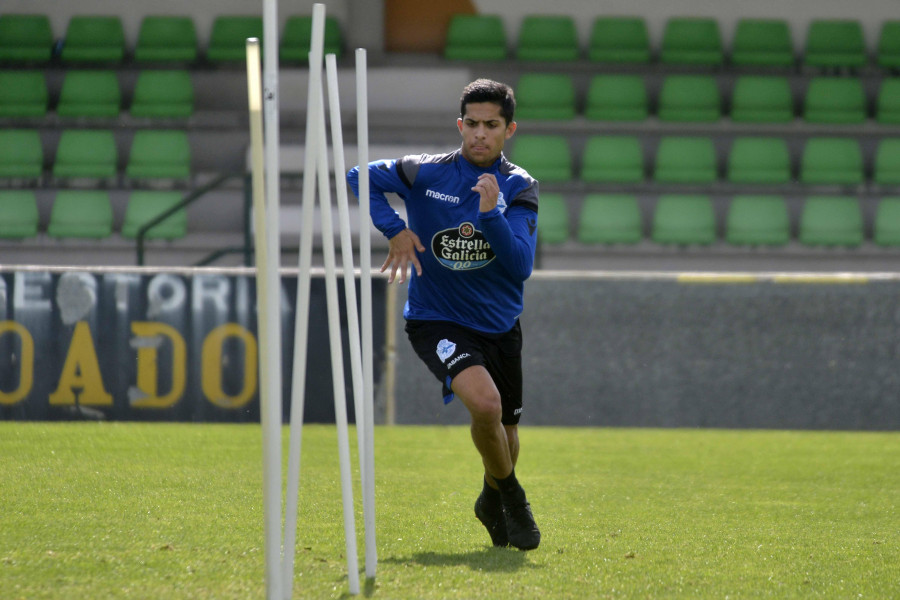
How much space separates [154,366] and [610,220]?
6411 mm

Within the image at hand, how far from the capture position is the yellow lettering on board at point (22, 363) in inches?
331

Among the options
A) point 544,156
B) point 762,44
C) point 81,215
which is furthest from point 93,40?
point 762,44

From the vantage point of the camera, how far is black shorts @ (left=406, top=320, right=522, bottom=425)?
14.0 feet

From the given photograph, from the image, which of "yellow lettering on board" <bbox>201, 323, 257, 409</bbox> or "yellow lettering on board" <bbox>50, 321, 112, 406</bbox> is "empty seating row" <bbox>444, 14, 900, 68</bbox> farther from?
"yellow lettering on board" <bbox>50, 321, 112, 406</bbox>

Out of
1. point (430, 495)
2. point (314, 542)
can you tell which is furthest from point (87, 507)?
point (430, 495)

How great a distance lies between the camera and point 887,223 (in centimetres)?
1341

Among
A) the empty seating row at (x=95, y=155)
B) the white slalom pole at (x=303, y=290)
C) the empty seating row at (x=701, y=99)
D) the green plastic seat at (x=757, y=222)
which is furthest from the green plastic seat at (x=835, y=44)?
the white slalom pole at (x=303, y=290)

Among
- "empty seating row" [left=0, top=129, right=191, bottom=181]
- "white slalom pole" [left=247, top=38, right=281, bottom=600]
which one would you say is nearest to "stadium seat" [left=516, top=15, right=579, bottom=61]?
"empty seating row" [left=0, top=129, right=191, bottom=181]

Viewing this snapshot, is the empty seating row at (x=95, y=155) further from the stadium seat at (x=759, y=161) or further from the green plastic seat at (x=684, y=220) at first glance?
the stadium seat at (x=759, y=161)

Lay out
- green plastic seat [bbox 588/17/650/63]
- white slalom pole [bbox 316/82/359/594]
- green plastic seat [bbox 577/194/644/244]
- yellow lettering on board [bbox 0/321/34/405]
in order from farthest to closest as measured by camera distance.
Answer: green plastic seat [bbox 588/17/650/63] → green plastic seat [bbox 577/194/644/244] → yellow lettering on board [bbox 0/321/34/405] → white slalom pole [bbox 316/82/359/594]

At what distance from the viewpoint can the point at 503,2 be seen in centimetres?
1534

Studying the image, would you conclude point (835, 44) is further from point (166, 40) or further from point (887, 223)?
point (166, 40)

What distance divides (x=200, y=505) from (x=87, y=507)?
18.0 inches

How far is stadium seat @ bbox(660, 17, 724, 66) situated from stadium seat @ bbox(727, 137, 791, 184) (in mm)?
1287
